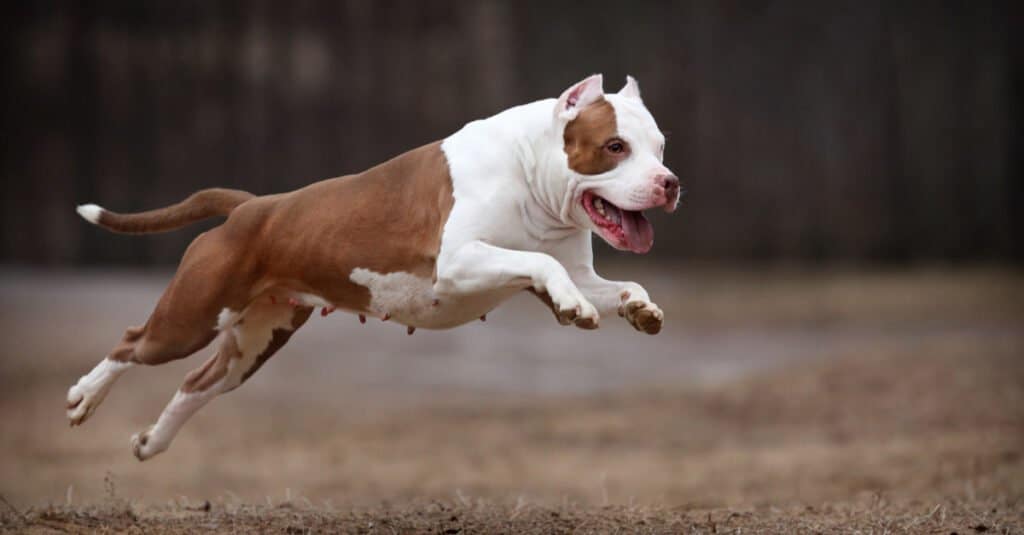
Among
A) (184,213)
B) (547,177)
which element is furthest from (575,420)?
(547,177)

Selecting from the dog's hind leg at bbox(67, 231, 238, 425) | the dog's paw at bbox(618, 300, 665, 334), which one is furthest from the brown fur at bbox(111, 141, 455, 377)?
the dog's paw at bbox(618, 300, 665, 334)

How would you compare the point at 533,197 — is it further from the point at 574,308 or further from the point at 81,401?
the point at 81,401

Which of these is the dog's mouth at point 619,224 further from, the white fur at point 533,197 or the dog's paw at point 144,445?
the dog's paw at point 144,445

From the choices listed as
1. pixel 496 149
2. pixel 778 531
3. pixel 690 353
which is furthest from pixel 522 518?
pixel 690 353

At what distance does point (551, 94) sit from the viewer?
1176 cm

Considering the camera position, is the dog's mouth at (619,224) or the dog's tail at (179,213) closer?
the dog's mouth at (619,224)

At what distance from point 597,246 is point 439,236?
691 centimetres

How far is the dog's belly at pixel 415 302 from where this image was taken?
4777 millimetres

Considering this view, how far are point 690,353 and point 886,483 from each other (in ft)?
13.6

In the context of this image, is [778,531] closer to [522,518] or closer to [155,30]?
[522,518]

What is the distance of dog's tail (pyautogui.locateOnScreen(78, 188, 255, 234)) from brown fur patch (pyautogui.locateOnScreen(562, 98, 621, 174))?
1544mm

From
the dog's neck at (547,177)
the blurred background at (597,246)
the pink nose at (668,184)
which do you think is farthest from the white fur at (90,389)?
the blurred background at (597,246)

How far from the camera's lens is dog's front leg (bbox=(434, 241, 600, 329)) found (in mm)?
4352

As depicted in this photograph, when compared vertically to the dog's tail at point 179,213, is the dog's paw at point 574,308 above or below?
below
